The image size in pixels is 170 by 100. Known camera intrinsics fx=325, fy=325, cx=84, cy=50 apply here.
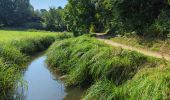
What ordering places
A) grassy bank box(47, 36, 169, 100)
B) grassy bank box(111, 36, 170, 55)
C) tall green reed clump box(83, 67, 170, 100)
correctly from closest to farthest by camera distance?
tall green reed clump box(83, 67, 170, 100), grassy bank box(47, 36, 169, 100), grassy bank box(111, 36, 170, 55)

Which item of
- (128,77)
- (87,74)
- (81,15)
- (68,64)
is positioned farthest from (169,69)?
(81,15)

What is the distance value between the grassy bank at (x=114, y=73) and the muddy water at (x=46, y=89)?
52cm

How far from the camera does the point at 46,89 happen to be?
45.1 feet

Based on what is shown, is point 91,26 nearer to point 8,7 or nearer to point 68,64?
point 68,64

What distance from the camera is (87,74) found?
12.7m

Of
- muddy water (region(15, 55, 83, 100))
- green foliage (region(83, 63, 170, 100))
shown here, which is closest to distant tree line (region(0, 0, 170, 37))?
muddy water (region(15, 55, 83, 100))

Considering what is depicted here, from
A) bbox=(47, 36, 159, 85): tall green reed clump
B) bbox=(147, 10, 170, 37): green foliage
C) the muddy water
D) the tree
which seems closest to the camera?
A: bbox=(47, 36, 159, 85): tall green reed clump

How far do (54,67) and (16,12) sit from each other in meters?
64.7

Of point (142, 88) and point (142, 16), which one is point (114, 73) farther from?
point (142, 16)

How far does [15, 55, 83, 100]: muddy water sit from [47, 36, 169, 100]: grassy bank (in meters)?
0.52

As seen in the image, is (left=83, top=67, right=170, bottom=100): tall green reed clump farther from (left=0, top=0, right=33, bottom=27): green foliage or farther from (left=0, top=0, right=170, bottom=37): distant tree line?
(left=0, top=0, right=33, bottom=27): green foliage

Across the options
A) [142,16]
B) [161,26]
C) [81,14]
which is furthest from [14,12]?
[161,26]

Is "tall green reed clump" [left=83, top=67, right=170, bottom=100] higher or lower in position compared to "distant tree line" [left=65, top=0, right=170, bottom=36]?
lower

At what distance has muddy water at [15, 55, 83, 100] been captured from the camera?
12.2 m
